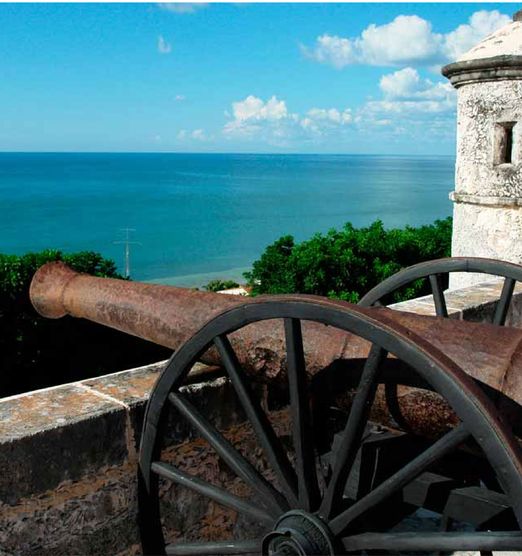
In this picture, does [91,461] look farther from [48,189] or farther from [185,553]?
[48,189]

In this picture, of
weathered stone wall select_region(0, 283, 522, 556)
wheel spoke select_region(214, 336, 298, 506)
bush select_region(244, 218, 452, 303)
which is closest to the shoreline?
bush select_region(244, 218, 452, 303)

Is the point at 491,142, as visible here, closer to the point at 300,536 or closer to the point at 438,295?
the point at 438,295

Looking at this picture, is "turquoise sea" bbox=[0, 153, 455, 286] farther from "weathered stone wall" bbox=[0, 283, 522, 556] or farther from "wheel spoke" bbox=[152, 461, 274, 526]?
"wheel spoke" bbox=[152, 461, 274, 526]

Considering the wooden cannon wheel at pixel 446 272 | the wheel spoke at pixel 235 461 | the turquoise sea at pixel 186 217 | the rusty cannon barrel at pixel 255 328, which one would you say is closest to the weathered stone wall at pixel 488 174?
the wooden cannon wheel at pixel 446 272

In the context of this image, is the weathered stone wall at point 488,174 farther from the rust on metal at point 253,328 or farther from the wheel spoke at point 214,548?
the wheel spoke at point 214,548

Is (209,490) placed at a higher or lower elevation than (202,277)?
higher

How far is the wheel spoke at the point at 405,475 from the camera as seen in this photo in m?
2.00

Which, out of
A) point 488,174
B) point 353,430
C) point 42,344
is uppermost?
point 488,174

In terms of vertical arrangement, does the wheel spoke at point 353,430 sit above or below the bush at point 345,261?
above

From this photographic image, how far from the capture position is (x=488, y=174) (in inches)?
311

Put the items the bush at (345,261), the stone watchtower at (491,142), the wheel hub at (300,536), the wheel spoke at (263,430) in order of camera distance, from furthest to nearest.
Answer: the bush at (345,261) < the stone watchtower at (491,142) < the wheel spoke at (263,430) < the wheel hub at (300,536)

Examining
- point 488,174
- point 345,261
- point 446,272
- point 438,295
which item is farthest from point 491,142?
point 446,272

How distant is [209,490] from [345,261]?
9414 millimetres

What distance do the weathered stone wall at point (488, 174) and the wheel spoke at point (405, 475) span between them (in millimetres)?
6072
